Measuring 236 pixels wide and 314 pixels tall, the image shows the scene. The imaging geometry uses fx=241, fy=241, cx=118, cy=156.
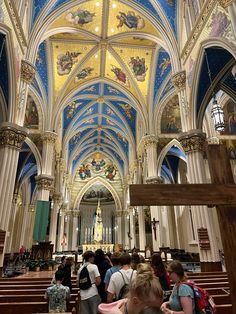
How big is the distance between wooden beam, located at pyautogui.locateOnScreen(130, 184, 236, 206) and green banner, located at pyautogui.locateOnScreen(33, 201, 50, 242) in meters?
10.2

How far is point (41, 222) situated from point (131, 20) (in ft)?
39.7

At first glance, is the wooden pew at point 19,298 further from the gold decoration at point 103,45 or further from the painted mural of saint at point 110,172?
the painted mural of saint at point 110,172

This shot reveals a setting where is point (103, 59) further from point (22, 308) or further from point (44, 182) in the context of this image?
point (22, 308)

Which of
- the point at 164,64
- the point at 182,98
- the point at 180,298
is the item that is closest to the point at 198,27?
the point at 182,98

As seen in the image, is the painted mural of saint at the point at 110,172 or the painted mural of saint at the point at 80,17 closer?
the painted mural of saint at the point at 80,17

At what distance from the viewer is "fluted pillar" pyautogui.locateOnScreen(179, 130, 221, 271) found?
842 cm

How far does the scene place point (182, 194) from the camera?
231 cm

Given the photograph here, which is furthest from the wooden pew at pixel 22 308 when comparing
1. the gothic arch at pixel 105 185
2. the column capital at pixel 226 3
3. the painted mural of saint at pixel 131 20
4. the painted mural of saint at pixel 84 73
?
the gothic arch at pixel 105 185

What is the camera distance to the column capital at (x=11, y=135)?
8.95 metres

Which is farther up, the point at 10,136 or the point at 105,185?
the point at 105,185

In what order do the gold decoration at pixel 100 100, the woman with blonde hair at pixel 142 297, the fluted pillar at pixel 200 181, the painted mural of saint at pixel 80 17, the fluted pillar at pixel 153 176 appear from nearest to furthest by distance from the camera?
1. the woman with blonde hair at pixel 142 297
2. the fluted pillar at pixel 200 181
3. the painted mural of saint at pixel 80 17
4. the fluted pillar at pixel 153 176
5. the gold decoration at pixel 100 100

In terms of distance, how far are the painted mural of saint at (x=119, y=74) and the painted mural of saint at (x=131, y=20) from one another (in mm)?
3647

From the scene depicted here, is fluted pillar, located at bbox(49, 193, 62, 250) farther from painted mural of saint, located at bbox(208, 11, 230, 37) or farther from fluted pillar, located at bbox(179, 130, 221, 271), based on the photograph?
painted mural of saint, located at bbox(208, 11, 230, 37)

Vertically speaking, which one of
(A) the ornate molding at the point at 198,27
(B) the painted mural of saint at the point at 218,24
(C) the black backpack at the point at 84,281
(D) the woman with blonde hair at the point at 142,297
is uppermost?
(A) the ornate molding at the point at 198,27
